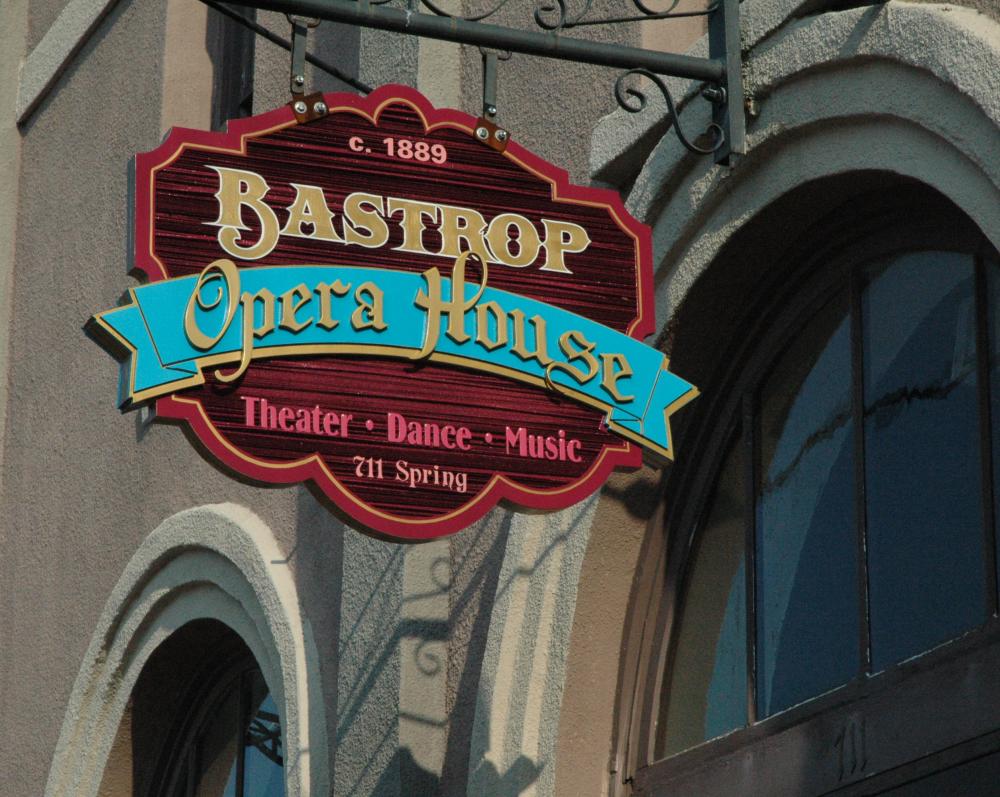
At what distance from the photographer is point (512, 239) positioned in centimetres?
594

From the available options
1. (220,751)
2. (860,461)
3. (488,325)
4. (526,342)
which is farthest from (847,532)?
(220,751)

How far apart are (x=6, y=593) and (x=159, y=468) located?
2025 mm

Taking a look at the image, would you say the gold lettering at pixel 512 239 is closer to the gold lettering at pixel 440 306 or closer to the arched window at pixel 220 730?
the gold lettering at pixel 440 306

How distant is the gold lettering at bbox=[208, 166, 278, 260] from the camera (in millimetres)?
5609

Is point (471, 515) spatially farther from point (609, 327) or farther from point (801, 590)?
point (801, 590)

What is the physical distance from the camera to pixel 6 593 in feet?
36.8

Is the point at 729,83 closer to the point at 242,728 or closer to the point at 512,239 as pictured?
the point at 512,239

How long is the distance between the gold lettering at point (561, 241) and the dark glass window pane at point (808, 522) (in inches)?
37.9

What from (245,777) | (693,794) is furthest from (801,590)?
(245,777)

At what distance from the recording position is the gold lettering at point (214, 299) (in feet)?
17.9

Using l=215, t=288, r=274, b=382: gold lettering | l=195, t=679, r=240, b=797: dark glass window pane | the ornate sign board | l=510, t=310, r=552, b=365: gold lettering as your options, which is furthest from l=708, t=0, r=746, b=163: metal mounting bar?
l=195, t=679, r=240, b=797: dark glass window pane

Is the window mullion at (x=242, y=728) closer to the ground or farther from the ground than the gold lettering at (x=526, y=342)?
farther from the ground

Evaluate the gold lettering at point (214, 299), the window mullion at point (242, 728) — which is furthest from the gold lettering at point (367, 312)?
the window mullion at point (242, 728)

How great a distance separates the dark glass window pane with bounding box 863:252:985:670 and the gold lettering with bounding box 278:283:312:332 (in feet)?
5.97
